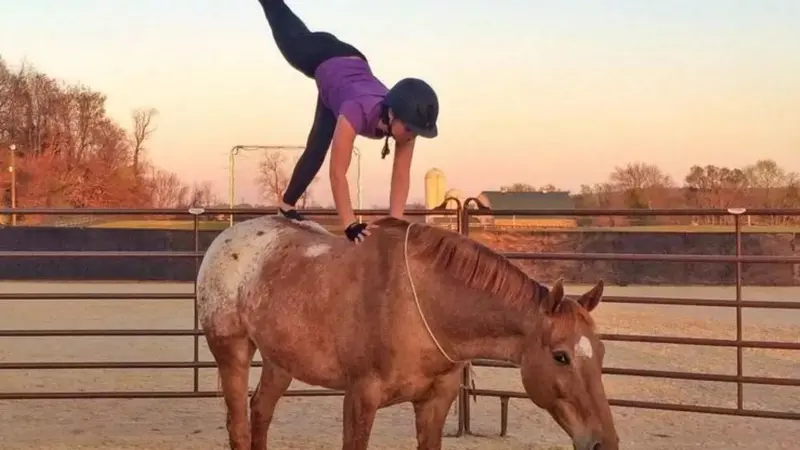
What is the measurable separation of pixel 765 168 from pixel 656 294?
27.5 m

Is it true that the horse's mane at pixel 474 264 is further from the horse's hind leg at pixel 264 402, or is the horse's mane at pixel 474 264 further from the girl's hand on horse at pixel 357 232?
the horse's hind leg at pixel 264 402

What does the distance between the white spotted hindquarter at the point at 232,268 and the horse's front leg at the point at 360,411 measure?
689 mm

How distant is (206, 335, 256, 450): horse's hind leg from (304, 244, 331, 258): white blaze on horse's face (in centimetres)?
49

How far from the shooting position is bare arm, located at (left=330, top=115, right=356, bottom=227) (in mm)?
2863

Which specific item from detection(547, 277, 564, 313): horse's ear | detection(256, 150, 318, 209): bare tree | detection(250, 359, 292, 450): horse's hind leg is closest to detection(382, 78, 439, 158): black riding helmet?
detection(547, 277, 564, 313): horse's ear

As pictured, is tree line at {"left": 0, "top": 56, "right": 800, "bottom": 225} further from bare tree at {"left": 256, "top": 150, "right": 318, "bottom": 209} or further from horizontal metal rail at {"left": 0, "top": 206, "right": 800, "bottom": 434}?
horizontal metal rail at {"left": 0, "top": 206, "right": 800, "bottom": 434}

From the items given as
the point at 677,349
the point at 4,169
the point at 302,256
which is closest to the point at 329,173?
the point at 302,256

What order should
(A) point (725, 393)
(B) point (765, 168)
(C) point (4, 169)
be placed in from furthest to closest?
(B) point (765, 168) → (C) point (4, 169) → (A) point (725, 393)

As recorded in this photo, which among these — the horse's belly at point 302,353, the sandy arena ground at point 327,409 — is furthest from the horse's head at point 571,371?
the sandy arena ground at point 327,409

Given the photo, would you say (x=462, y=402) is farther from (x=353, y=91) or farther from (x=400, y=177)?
(x=353, y=91)

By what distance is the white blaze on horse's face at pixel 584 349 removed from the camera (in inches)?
95.0

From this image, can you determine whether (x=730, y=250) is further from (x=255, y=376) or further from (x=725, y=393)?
(x=255, y=376)

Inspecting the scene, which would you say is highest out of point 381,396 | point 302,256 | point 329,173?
point 329,173

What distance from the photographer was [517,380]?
23.4 ft
